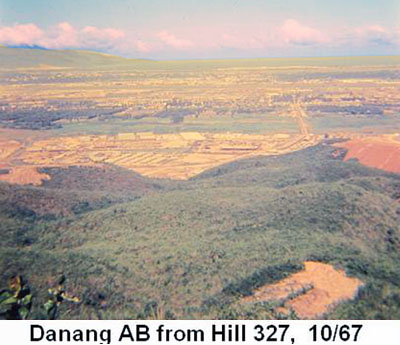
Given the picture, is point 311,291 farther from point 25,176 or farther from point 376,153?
point 25,176

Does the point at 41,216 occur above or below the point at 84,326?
below

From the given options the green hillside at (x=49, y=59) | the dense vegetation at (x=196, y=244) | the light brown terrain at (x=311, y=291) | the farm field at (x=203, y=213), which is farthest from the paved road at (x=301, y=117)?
the green hillside at (x=49, y=59)

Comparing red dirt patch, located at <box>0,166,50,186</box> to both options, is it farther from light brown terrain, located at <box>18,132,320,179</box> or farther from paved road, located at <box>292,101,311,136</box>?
paved road, located at <box>292,101,311,136</box>

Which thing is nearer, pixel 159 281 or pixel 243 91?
pixel 159 281

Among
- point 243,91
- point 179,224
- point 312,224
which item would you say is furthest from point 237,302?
point 243,91

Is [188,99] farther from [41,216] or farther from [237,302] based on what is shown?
[237,302]

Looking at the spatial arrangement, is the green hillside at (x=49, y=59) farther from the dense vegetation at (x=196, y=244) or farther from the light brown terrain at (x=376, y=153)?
the dense vegetation at (x=196, y=244)

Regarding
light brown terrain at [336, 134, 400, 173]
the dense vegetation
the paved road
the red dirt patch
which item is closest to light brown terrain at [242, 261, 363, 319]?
the dense vegetation
